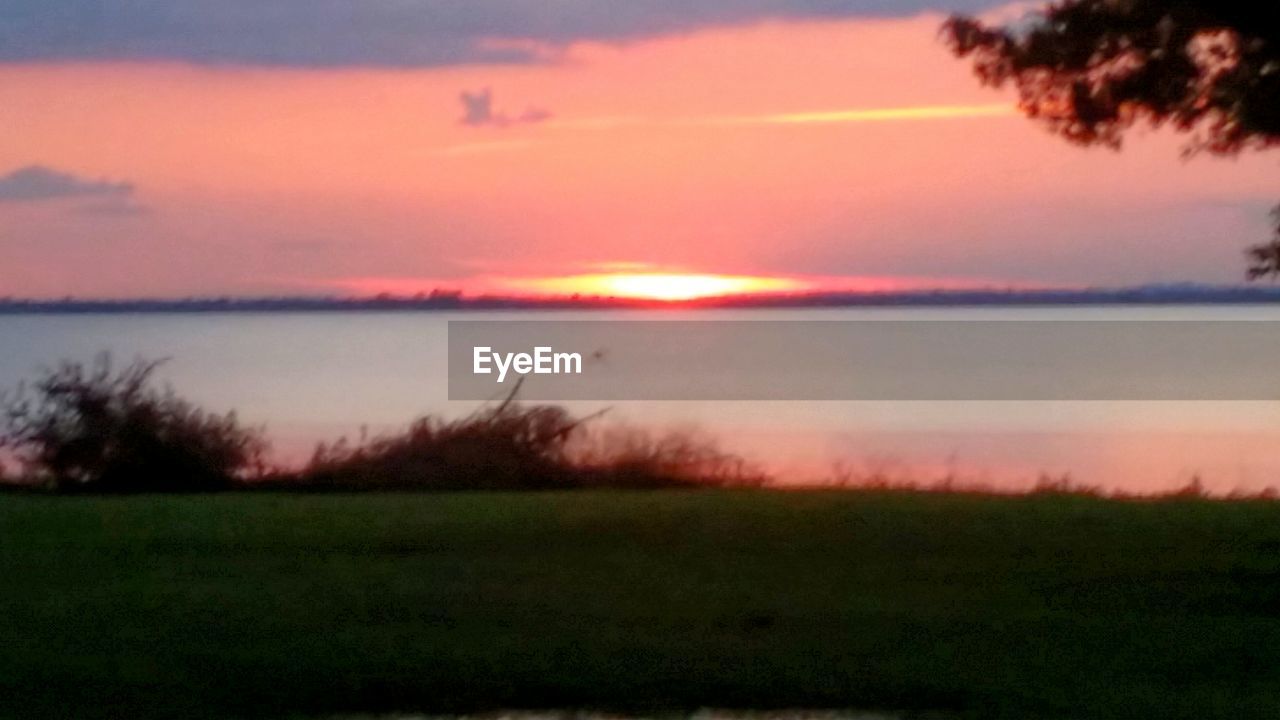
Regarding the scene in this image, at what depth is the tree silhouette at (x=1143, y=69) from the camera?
36.2 ft

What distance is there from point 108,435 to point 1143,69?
12194 millimetres

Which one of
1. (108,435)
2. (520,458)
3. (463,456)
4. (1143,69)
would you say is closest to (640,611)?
(1143,69)

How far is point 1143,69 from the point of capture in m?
11.6

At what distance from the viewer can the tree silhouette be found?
11.0 metres

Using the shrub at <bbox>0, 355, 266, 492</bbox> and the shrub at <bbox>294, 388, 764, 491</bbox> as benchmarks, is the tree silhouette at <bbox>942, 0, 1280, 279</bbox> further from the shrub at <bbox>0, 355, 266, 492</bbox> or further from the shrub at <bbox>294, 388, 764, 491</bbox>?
the shrub at <bbox>0, 355, 266, 492</bbox>

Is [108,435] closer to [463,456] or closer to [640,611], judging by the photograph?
[463,456]

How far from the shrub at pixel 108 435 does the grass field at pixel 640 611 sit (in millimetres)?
4926

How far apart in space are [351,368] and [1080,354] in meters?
15.4

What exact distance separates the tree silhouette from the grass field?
2.83 m

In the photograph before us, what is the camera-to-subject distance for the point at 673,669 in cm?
825

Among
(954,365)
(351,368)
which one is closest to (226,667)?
(351,368)

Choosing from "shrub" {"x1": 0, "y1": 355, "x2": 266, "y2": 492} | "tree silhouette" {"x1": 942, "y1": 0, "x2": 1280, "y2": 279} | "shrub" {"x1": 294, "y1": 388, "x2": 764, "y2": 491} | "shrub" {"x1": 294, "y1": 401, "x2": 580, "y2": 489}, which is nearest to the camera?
"tree silhouette" {"x1": 942, "y1": 0, "x2": 1280, "y2": 279}

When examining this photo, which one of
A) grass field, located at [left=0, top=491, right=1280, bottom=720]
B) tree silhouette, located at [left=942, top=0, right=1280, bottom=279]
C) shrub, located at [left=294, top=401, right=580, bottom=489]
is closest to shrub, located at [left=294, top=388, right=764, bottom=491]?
shrub, located at [left=294, top=401, right=580, bottom=489]

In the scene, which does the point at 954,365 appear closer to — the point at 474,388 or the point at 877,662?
the point at 474,388
